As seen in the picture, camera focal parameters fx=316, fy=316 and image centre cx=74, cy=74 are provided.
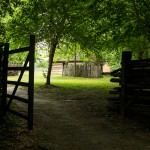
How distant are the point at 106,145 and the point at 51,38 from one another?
60.0 feet

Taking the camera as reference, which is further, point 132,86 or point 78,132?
point 132,86

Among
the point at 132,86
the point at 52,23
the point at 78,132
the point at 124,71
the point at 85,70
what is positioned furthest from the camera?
the point at 85,70

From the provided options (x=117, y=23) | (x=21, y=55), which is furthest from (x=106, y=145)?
(x=21, y=55)

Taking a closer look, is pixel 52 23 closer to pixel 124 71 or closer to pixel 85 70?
pixel 124 71

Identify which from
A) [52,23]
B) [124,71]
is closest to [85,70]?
[52,23]

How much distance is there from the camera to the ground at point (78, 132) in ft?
23.6

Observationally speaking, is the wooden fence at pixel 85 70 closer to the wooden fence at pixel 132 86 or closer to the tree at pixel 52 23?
the tree at pixel 52 23

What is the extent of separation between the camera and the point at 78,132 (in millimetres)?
8539

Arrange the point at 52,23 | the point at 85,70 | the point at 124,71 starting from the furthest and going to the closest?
the point at 85,70
the point at 52,23
the point at 124,71

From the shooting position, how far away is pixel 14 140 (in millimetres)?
7555

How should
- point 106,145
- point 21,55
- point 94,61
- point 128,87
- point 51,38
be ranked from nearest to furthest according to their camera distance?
1. point 106,145
2. point 128,87
3. point 51,38
4. point 21,55
5. point 94,61

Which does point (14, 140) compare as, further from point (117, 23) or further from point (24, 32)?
point (24, 32)

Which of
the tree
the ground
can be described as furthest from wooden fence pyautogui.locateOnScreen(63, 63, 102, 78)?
the ground

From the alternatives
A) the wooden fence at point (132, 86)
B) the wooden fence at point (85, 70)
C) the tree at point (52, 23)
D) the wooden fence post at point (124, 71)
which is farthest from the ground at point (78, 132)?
the wooden fence at point (85, 70)
